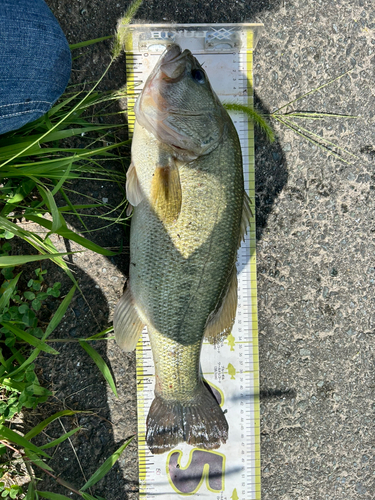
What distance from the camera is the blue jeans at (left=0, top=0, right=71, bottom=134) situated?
165 centimetres

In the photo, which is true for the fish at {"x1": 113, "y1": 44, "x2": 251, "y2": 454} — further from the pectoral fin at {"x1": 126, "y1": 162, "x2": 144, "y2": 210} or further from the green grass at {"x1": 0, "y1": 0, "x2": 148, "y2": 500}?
the green grass at {"x1": 0, "y1": 0, "x2": 148, "y2": 500}

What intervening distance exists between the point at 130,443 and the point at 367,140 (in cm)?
246

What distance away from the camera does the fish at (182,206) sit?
5.50ft

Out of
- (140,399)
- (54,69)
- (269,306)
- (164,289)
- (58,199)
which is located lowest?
(140,399)

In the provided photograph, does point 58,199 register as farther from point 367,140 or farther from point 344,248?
point 367,140

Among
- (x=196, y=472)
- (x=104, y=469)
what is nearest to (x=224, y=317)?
(x=196, y=472)

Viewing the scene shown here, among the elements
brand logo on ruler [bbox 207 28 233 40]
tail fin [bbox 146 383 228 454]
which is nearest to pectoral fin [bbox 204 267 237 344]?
tail fin [bbox 146 383 228 454]

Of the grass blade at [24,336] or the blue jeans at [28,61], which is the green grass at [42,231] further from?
the blue jeans at [28,61]

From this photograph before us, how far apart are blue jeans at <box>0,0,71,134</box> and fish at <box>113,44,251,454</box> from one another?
474mm

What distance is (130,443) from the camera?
7.33 feet

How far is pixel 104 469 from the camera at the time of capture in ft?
6.84

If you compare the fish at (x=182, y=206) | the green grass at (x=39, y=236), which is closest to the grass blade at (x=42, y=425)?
the green grass at (x=39, y=236)

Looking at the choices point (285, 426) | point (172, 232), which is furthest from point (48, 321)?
point (285, 426)

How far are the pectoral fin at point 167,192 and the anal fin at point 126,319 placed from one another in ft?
1.60
